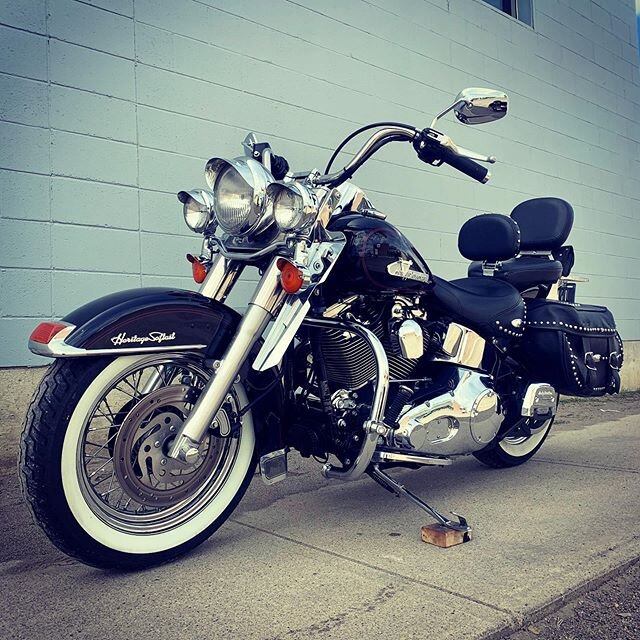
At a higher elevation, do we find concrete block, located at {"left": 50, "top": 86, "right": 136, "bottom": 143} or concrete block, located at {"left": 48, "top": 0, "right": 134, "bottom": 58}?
concrete block, located at {"left": 48, "top": 0, "right": 134, "bottom": 58}

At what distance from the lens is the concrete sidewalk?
1856 mm

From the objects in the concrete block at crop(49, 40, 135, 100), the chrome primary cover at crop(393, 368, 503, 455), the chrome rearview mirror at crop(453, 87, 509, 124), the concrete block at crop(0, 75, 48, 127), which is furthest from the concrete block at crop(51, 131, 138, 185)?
the chrome primary cover at crop(393, 368, 503, 455)

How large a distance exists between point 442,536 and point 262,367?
85 centimetres

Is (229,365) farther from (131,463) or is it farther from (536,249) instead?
(536,249)

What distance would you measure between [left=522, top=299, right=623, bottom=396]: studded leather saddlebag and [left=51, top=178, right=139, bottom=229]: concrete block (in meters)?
2.26

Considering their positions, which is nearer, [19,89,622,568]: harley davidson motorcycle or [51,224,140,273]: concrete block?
[19,89,622,568]: harley davidson motorcycle

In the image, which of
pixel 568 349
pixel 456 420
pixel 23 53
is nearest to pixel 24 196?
pixel 23 53

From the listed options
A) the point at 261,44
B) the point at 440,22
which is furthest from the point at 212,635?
the point at 440,22

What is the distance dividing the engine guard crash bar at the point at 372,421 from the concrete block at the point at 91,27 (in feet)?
7.98

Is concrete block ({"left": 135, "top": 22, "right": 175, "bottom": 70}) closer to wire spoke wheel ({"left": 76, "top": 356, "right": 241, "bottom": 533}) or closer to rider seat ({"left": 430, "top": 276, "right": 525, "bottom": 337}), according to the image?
rider seat ({"left": 430, "top": 276, "right": 525, "bottom": 337})

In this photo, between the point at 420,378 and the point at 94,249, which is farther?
the point at 94,249

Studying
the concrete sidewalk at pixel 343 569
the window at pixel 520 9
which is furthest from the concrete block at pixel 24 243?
the window at pixel 520 9

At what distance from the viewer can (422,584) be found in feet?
6.90

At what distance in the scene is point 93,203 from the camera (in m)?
3.96
